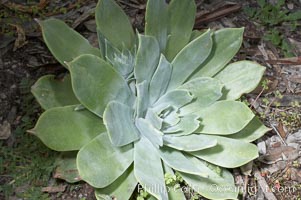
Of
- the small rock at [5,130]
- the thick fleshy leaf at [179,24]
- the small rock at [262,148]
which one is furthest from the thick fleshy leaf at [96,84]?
the small rock at [262,148]

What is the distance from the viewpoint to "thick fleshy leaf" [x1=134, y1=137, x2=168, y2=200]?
138 centimetres

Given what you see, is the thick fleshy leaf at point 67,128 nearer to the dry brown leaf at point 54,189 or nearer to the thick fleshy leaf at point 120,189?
the thick fleshy leaf at point 120,189

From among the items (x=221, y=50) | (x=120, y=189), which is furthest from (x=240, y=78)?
(x=120, y=189)

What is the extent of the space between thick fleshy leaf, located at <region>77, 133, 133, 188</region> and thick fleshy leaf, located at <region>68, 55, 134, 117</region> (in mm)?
102

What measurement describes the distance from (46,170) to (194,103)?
58cm

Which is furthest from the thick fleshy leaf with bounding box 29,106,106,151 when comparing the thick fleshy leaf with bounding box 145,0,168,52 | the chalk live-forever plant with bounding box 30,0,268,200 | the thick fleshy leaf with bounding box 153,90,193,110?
the thick fleshy leaf with bounding box 145,0,168,52

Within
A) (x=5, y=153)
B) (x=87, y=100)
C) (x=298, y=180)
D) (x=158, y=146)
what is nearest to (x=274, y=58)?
(x=298, y=180)

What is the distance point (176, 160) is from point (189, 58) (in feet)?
1.14

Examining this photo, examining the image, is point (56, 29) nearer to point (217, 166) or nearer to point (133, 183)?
point (133, 183)

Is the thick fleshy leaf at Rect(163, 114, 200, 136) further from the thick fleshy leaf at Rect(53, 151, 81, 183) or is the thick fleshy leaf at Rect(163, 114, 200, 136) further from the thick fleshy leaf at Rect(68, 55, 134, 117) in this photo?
the thick fleshy leaf at Rect(53, 151, 81, 183)

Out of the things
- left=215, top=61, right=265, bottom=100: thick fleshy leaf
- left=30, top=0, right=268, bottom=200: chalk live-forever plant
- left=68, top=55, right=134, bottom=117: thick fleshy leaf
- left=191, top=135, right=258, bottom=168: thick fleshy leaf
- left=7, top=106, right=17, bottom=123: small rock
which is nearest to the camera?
left=68, top=55, right=134, bottom=117: thick fleshy leaf

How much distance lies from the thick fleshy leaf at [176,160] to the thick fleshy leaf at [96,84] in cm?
22

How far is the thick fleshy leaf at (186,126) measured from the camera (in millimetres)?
1530

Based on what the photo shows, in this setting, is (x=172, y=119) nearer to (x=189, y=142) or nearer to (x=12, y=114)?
(x=189, y=142)
